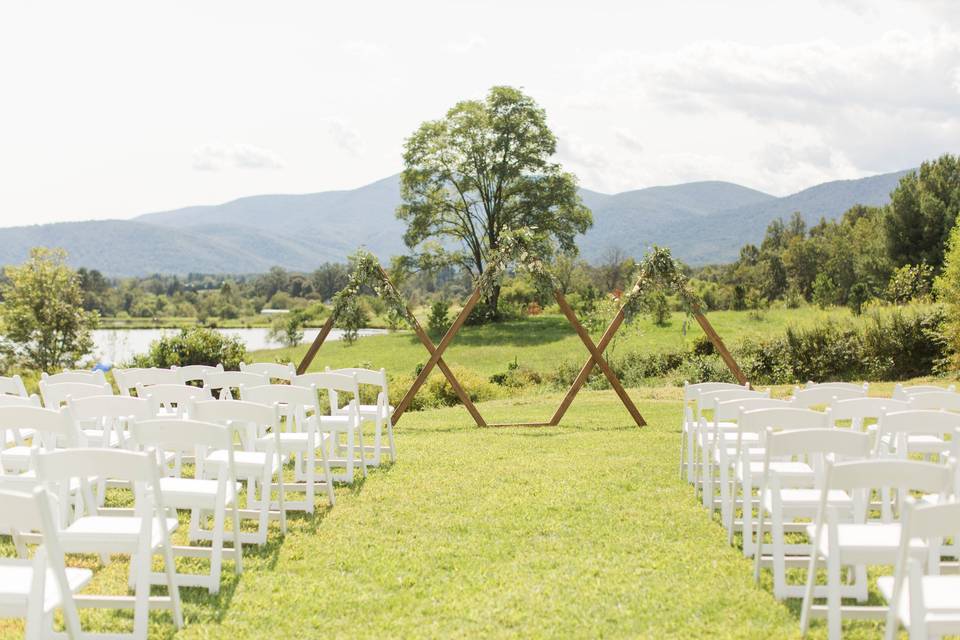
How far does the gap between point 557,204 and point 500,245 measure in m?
31.1

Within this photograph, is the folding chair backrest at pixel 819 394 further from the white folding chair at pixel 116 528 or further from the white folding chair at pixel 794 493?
the white folding chair at pixel 116 528

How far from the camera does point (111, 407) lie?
5348 millimetres

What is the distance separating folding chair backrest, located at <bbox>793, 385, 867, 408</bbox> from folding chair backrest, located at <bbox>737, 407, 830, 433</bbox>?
3.80ft

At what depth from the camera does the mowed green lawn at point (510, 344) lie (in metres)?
30.6

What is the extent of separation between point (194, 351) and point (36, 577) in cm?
1275

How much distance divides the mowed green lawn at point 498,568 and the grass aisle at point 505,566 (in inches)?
0.5

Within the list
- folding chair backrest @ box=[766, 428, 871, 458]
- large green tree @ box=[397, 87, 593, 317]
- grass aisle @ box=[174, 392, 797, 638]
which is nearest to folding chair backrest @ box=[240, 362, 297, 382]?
grass aisle @ box=[174, 392, 797, 638]

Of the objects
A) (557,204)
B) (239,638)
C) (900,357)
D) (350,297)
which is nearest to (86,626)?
(239,638)

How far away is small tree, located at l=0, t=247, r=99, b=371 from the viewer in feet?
68.7

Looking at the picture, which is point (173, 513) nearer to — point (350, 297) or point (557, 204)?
point (350, 297)

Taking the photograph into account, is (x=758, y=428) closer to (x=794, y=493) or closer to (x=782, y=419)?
(x=782, y=419)

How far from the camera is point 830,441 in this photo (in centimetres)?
423

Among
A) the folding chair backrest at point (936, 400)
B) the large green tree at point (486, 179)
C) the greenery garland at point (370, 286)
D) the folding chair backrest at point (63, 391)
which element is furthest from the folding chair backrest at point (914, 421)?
the large green tree at point (486, 179)

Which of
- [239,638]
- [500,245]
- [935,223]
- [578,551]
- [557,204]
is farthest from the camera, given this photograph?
[557,204]
